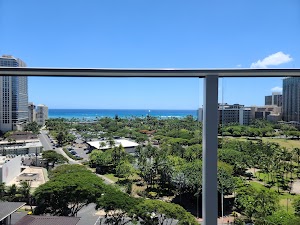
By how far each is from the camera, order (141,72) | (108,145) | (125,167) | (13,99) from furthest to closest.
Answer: (125,167) < (108,145) < (13,99) < (141,72)

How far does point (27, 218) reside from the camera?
1281 mm

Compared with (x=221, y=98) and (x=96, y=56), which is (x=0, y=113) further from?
(x=221, y=98)

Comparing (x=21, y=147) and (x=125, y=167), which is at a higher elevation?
(x=21, y=147)

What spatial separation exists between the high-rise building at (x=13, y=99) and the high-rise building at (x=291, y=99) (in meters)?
1.27

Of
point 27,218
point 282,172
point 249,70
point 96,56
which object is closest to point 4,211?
point 27,218

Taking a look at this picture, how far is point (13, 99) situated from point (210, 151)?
1118 mm

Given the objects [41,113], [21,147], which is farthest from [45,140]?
[41,113]

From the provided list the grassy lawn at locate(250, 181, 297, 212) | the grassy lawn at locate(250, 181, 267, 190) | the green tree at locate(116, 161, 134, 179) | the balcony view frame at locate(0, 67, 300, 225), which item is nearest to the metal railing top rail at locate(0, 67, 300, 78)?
the balcony view frame at locate(0, 67, 300, 225)

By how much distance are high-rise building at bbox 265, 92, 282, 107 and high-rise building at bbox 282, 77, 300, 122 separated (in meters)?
0.03

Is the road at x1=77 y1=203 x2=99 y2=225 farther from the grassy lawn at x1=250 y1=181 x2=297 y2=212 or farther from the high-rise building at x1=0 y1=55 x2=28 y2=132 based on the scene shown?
the grassy lawn at x1=250 y1=181 x2=297 y2=212

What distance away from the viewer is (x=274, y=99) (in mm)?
1486

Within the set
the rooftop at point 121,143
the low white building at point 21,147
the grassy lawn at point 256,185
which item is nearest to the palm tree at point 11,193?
the low white building at point 21,147

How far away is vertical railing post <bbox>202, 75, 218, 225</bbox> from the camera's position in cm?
111

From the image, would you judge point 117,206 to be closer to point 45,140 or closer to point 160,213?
point 160,213
